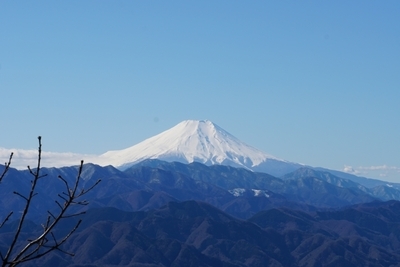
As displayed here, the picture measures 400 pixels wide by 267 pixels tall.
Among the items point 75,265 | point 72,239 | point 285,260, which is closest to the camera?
point 75,265

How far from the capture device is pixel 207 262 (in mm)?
126062

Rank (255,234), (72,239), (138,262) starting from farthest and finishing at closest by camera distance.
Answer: (255,234) → (72,239) → (138,262)

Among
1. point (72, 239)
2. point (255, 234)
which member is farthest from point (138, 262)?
point (255, 234)

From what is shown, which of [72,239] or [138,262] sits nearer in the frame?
[138,262]

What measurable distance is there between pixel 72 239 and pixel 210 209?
2239 inches

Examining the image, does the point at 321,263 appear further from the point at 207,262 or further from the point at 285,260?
the point at 207,262

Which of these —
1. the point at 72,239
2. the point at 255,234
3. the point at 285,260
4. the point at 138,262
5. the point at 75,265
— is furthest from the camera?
the point at 255,234

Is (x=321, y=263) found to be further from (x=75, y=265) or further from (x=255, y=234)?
(x=75, y=265)

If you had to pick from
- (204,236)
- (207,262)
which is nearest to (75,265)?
(207,262)

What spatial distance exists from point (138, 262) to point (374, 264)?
49.3 m

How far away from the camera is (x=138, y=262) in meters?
120

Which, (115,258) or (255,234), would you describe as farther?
(255,234)

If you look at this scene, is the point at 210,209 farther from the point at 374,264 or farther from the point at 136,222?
the point at 374,264

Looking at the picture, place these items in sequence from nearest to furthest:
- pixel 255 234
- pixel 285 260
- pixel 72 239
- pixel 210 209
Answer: pixel 72 239, pixel 285 260, pixel 255 234, pixel 210 209
